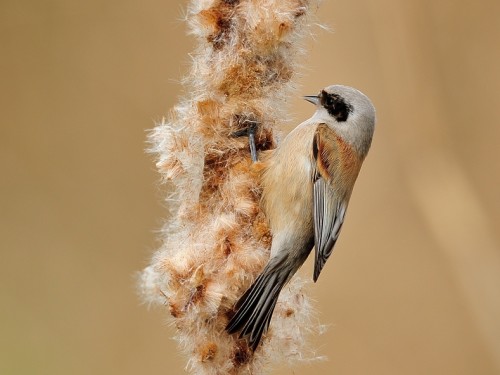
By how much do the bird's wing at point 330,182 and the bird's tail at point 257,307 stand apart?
21cm

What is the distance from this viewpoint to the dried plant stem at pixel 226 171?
165 cm

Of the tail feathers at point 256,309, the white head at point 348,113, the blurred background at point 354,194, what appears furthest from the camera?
the blurred background at point 354,194

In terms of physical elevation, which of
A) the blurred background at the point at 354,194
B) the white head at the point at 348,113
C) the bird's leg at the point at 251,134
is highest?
the bird's leg at the point at 251,134

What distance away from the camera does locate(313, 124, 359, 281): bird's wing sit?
193 centimetres

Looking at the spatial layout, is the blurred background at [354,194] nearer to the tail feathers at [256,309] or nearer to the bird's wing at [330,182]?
the bird's wing at [330,182]

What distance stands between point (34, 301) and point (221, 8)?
5.10 ft

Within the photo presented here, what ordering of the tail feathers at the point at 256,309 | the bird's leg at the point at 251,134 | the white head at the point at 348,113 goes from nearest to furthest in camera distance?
the tail feathers at the point at 256,309 → the bird's leg at the point at 251,134 → the white head at the point at 348,113

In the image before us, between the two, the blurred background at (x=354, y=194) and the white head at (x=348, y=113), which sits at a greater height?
the white head at (x=348, y=113)

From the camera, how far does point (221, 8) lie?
5.95ft

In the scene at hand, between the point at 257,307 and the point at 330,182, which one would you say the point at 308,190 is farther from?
the point at 257,307

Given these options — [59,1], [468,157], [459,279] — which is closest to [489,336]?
[459,279]

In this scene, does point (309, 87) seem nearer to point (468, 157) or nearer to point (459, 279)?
point (468, 157)

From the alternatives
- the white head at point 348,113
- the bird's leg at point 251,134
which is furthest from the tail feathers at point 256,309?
the white head at point 348,113

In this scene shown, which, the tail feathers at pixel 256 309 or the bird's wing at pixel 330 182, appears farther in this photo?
the bird's wing at pixel 330 182
